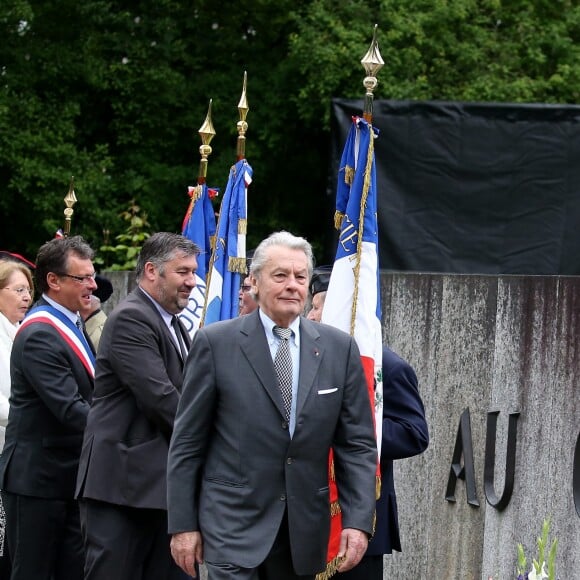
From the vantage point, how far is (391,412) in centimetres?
605

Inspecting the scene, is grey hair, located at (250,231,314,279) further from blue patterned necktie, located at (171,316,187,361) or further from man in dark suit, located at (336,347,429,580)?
blue patterned necktie, located at (171,316,187,361)

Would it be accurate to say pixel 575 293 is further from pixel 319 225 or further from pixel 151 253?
pixel 319 225

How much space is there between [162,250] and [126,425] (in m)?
0.86

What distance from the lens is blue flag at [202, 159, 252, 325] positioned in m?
7.94

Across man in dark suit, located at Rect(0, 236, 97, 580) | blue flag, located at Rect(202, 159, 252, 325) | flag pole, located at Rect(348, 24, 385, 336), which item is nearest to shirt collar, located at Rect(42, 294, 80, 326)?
man in dark suit, located at Rect(0, 236, 97, 580)

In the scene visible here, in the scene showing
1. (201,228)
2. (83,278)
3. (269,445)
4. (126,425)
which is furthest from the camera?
(201,228)

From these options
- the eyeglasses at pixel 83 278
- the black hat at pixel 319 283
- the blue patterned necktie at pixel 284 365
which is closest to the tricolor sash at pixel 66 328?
the eyeglasses at pixel 83 278

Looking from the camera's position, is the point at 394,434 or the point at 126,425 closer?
the point at 394,434

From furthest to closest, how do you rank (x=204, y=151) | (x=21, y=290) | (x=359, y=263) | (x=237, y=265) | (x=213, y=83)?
1. (x=213, y=83)
2. (x=204, y=151)
3. (x=237, y=265)
4. (x=21, y=290)
5. (x=359, y=263)

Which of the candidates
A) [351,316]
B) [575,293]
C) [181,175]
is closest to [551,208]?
[575,293]

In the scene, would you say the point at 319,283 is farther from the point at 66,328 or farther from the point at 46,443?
the point at 46,443

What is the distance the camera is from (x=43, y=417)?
263 inches

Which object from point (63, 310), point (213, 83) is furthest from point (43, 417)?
point (213, 83)

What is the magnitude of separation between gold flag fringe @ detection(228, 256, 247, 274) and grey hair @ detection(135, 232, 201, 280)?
1568 millimetres
